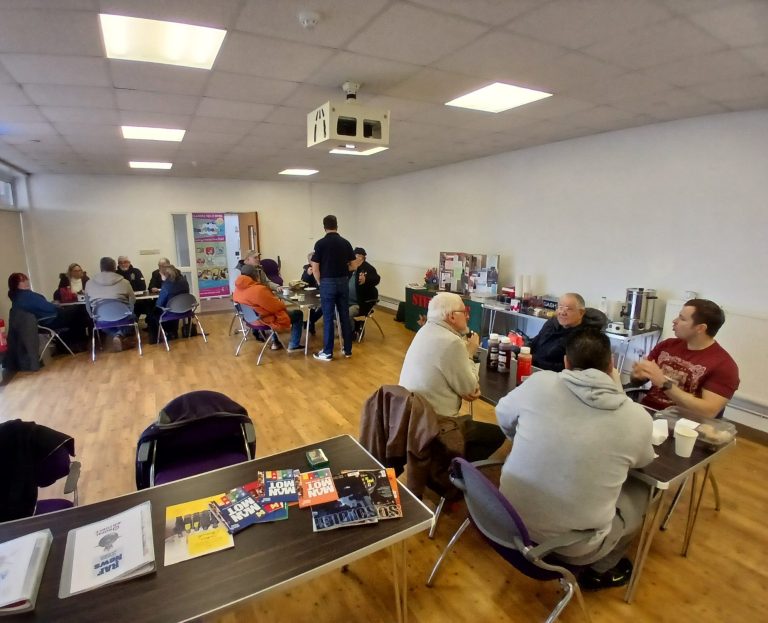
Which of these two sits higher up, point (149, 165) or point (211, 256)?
point (149, 165)

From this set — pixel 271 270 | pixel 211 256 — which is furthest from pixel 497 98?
pixel 211 256

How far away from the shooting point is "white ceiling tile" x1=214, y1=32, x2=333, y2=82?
88.9 inches

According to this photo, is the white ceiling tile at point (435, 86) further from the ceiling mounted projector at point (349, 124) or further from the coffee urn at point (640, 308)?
the coffee urn at point (640, 308)

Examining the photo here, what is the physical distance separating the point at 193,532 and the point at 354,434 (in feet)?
7.27

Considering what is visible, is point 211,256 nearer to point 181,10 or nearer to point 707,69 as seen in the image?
point 181,10

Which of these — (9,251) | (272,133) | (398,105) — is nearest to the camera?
(398,105)

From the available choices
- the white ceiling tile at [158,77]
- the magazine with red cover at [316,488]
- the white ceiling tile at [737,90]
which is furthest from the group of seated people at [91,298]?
the white ceiling tile at [737,90]

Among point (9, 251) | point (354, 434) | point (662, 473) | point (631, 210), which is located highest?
point (631, 210)

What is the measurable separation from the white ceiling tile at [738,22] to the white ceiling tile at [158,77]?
9.15 feet

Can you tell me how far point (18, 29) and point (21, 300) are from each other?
3.88 metres

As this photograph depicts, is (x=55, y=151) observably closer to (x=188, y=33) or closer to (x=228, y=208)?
(x=228, y=208)

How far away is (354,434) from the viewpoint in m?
3.44

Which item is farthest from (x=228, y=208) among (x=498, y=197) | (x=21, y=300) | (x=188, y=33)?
(x=188, y=33)

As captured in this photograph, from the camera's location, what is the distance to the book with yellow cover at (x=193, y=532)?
3.96 ft
